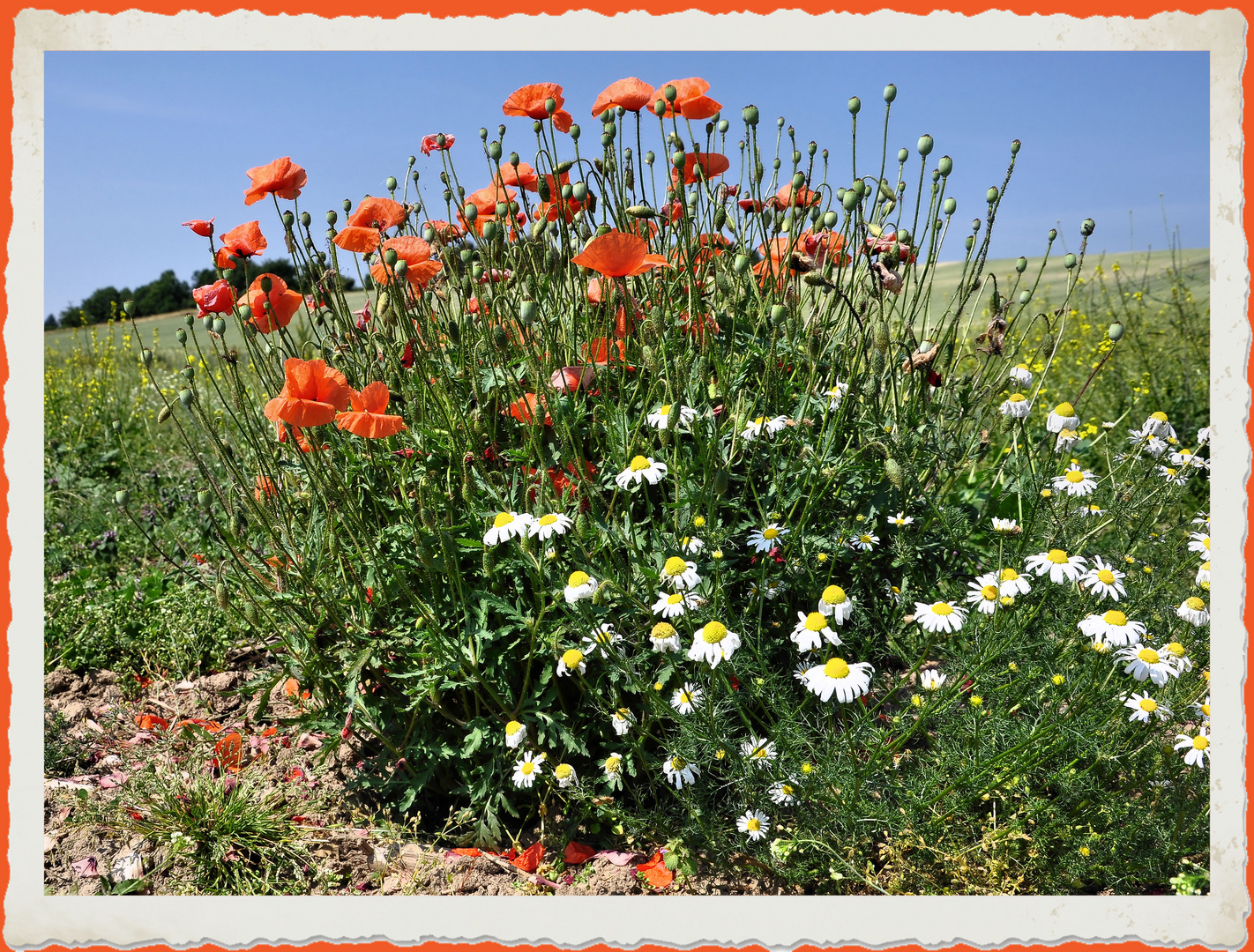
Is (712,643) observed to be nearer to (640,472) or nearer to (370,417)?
(640,472)

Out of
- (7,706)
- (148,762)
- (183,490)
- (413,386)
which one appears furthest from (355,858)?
(183,490)

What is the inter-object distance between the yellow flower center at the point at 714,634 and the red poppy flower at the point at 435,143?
1.72 meters

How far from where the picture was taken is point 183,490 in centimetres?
427

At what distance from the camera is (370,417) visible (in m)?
1.85

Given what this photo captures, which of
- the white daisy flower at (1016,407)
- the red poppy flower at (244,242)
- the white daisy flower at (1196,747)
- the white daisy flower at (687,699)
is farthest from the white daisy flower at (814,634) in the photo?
the red poppy flower at (244,242)

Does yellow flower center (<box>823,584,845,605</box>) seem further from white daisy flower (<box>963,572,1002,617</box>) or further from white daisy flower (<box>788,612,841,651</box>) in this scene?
white daisy flower (<box>963,572,1002,617</box>)

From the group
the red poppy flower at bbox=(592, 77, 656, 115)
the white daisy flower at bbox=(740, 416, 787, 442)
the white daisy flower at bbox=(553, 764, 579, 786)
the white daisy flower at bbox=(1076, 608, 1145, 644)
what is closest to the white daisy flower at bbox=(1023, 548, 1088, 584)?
the white daisy flower at bbox=(1076, 608, 1145, 644)

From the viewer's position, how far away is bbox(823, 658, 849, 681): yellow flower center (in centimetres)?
171

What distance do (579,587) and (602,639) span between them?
0.47ft

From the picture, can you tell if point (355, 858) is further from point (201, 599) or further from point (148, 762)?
point (201, 599)

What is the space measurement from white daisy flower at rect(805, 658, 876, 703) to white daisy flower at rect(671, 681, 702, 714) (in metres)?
0.26

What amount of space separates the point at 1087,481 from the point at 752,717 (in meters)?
1.13

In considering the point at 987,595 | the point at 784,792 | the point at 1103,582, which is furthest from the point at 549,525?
the point at 1103,582

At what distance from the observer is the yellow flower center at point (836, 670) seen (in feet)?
5.63
